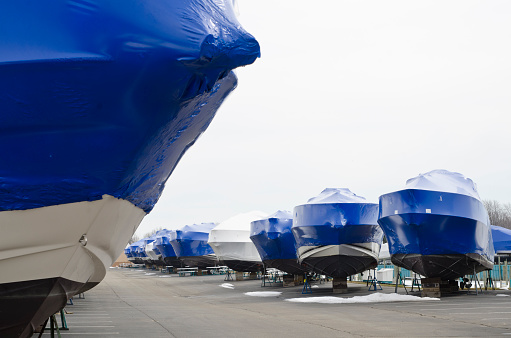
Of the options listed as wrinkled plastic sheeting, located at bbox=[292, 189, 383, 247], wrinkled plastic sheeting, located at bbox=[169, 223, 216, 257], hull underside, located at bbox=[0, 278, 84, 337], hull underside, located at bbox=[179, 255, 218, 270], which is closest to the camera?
hull underside, located at bbox=[0, 278, 84, 337]

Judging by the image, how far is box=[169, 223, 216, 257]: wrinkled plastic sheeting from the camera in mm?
43750

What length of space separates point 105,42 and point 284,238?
2289 centimetres

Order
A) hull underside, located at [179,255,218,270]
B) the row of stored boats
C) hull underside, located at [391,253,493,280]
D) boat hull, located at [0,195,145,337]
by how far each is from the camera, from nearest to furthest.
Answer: boat hull, located at [0,195,145,337] < the row of stored boats < hull underside, located at [391,253,493,280] < hull underside, located at [179,255,218,270]

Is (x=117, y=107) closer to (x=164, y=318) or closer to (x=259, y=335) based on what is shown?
(x=259, y=335)

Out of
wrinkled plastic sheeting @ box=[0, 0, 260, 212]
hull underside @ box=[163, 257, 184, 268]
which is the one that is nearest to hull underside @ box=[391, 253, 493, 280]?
wrinkled plastic sheeting @ box=[0, 0, 260, 212]

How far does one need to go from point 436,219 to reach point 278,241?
10.2 m

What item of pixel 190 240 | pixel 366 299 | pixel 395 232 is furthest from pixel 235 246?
pixel 395 232

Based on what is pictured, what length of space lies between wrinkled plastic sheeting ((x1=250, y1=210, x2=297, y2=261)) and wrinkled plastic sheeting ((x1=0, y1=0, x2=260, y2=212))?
72.0 ft

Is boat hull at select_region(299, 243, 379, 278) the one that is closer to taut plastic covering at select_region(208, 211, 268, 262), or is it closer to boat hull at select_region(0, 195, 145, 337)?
taut plastic covering at select_region(208, 211, 268, 262)

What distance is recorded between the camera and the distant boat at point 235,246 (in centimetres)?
3503

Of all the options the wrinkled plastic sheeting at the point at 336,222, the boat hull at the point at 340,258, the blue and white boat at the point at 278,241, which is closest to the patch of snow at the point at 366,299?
the boat hull at the point at 340,258

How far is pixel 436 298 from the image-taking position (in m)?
18.6

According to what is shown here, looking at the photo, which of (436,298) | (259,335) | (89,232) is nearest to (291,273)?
(436,298)

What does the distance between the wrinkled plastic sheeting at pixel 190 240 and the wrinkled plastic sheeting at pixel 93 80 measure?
3966 centimetres
